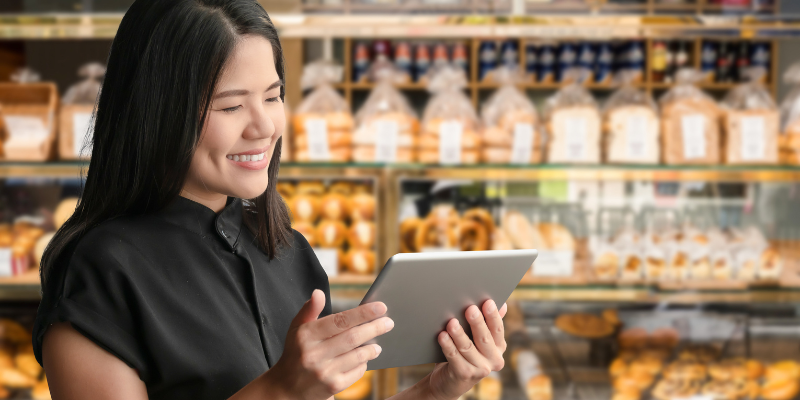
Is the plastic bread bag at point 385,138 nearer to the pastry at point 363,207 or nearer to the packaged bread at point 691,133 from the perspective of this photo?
the pastry at point 363,207

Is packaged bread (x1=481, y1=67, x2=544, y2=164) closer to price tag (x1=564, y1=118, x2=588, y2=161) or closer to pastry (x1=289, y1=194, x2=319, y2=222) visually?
price tag (x1=564, y1=118, x2=588, y2=161)

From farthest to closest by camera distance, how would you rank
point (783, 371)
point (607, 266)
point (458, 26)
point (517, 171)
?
1. point (783, 371)
2. point (607, 266)
3. point (517, 171)
4. point (458, 26)

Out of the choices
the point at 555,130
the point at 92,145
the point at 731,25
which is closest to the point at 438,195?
the point at 555,130

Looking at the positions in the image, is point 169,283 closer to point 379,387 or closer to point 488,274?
point 488,274

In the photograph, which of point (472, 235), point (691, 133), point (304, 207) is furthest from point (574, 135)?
point (304, 207)

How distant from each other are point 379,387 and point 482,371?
140 centimetres

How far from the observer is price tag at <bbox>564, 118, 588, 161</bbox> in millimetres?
2006

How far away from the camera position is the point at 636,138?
1.99 meters

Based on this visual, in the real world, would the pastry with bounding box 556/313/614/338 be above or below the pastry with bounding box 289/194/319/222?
below

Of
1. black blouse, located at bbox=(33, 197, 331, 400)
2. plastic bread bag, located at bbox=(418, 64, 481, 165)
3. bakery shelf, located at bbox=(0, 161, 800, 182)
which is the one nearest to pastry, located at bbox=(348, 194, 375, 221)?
bakery shelf, located at bbox=(0, 161, 800, 182)

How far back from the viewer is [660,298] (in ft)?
6.63

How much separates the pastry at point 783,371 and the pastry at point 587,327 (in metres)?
0.59

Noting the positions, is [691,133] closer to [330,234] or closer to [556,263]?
[556,263]

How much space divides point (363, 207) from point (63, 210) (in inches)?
43.7
